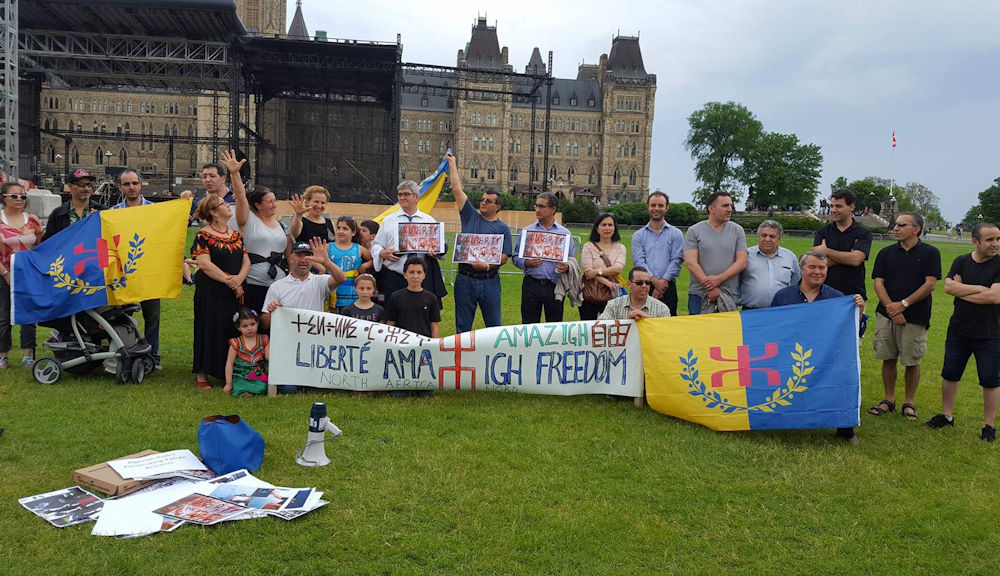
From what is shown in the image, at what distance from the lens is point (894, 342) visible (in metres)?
6.71

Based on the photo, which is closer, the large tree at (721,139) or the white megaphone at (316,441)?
the white megaphone at (316,441)

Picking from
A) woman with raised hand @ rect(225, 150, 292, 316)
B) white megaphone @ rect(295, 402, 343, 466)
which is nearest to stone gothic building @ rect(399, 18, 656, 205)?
woman with raised hand @ rect(225, 150, 292, 316)

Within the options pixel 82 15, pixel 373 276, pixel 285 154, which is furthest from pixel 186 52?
pixel 373 276

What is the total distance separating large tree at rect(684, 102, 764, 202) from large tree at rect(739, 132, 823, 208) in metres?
2.06

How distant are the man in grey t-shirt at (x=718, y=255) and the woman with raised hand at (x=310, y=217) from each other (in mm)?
3512

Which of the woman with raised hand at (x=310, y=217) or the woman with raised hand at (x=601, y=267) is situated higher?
the woman with raised hand at (x=310, y=217)

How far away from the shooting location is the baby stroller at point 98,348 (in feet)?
23.1

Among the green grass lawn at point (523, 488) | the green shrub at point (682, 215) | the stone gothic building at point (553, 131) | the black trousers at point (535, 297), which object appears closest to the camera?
the green grass lawn at point (523, 488)

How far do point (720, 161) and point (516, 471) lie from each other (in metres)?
90.1

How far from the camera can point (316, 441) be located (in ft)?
16.0

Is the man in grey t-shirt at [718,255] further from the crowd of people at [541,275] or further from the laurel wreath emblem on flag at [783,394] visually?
the laurel wreath emblem on flag at [783,394]

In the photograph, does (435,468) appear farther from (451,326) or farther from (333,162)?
(333,162)

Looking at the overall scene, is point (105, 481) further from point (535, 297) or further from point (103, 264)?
point (535, 297)

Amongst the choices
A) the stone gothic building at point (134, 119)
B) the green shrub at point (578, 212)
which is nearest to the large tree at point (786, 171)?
the green shrub at point (578, 212)
